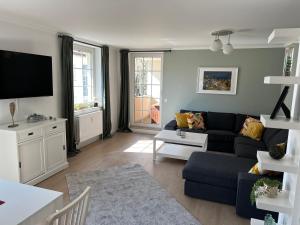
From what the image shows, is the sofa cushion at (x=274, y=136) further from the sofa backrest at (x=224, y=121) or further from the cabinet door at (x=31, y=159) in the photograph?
the cabinet door at (x=31, y=159)

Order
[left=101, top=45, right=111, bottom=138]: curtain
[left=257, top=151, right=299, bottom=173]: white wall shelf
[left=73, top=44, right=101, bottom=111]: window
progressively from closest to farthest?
[left=257, top=151, right=299, bottom=173]: white wall shelf, [left=73, top=44, right=101, bottom=111]: window, [left=101, top=45, right=111, bottom=138]: curtain

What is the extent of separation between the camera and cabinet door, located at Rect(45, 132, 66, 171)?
355 centimetres

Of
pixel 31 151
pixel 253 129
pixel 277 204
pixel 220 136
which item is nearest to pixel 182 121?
pixel 220 136

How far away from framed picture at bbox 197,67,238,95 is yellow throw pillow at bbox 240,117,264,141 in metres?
0.98

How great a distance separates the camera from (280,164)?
1.65 meters

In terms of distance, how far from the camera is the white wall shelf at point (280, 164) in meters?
1.61

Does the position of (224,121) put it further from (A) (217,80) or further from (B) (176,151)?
(B) (176,151)

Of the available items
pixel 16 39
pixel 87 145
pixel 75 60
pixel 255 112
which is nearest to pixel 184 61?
pixel 255 112

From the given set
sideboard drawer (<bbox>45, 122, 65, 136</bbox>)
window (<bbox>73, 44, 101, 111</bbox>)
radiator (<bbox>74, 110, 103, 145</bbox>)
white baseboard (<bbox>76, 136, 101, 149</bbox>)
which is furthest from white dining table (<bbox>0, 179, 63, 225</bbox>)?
window (<bbox>73, 44, 101, 111</bbox>)

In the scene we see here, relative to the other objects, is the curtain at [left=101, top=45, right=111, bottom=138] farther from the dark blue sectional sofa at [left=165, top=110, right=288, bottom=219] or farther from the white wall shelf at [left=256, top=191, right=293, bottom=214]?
the white wall shelf at [left=256, top=191, right=293, bottom=214]

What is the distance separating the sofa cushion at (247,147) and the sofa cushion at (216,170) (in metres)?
0.50

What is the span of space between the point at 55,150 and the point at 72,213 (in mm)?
2540

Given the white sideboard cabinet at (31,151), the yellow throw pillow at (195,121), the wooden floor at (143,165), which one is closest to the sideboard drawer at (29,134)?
the white sideboard cabinet at (31,151)

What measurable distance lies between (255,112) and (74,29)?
171 inches
